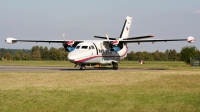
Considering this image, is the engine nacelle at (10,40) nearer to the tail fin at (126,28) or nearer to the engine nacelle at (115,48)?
the engine nacelle at (115,48)

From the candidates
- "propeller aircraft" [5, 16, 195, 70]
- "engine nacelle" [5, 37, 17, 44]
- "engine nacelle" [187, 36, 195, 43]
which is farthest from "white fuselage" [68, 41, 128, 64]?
"engine nacelle" [5, 37, 17, 44]

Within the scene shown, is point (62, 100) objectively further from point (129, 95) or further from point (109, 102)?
point (129, 95)

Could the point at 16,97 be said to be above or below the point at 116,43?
below

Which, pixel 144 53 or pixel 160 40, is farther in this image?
pixel 144 53

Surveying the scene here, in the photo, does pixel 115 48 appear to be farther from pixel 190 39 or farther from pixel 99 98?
pixel 99 98

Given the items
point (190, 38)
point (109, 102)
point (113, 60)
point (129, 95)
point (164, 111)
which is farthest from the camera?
point (113, 60)

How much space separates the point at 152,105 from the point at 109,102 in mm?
1731

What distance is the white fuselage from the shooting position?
3534cm

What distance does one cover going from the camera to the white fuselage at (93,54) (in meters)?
35.3

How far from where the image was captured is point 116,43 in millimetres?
40781

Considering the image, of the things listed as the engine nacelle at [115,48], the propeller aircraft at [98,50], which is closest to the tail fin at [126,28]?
the propeller aircraft at [98,50]

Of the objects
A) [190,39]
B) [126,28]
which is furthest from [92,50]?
[126,28]

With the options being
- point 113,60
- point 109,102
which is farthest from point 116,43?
point 109,102

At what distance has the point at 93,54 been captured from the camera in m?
38.1
